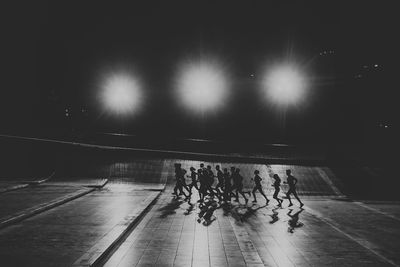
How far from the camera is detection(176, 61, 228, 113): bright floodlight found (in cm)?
2645

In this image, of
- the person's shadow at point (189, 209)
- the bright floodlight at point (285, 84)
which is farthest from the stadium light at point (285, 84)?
the person's shadow at point (189, 209)

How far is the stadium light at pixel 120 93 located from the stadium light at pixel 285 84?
40.4 ft

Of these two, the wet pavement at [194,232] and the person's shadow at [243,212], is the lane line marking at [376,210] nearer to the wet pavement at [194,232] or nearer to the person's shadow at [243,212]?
the wet pavement at [194,232]

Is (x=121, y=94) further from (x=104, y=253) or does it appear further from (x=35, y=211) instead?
(x=104, y=253)

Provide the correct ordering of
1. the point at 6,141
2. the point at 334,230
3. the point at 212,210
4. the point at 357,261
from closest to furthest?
the point at 357,261
the point at 334,230
the point at 212,210
the point at 6,141

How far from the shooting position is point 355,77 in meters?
27.3

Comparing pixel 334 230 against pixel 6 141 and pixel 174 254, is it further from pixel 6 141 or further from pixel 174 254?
pixel 6 141

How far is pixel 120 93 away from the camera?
27.2m

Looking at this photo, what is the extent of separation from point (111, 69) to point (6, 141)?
11.5m

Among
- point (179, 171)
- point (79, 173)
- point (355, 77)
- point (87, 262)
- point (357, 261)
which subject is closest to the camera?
point (87, 262)

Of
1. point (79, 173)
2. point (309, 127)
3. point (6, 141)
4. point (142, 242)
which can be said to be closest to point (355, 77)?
point (309, 127)

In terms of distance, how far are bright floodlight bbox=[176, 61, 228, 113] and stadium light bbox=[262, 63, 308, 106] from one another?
410cm

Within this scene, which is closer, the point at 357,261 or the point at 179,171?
the point at 357,261

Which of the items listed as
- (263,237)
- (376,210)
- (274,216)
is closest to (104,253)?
(263,237)
